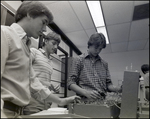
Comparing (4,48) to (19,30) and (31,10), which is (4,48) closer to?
(19,30)

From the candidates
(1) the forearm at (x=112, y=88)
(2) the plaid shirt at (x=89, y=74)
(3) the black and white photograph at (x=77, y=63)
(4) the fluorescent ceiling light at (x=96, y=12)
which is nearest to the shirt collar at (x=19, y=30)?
(3) the black and white photograph at (x=77, y=63)

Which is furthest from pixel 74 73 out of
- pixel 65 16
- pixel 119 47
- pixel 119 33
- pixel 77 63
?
pixel 65 16

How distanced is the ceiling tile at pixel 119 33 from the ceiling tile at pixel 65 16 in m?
0.60

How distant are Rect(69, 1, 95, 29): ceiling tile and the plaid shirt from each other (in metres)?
1.19

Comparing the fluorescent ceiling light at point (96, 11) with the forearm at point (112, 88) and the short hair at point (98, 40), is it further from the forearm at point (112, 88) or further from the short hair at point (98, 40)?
the forearm at point (112, 88)

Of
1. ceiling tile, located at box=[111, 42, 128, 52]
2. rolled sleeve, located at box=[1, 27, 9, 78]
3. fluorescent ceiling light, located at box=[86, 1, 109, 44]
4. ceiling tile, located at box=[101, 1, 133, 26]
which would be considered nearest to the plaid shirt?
ceiling tile, located at box=[111, 42, 128, 52]

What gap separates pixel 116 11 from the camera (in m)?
2.22

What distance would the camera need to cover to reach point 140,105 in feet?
1.82

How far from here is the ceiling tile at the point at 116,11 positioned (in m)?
2.07

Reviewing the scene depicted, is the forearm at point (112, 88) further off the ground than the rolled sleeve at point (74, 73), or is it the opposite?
the rolled sleeve at point (74, 73)

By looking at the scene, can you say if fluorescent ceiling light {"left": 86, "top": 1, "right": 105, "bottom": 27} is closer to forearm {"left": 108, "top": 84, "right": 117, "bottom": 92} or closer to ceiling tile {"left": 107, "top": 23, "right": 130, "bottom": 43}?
ceiling tile {"left": 107, "top": 23, "right": 130, "bottom": 43}

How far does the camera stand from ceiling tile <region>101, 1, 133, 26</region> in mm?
2070

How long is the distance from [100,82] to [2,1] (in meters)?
1.73

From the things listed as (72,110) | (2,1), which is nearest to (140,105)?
(72,110)
